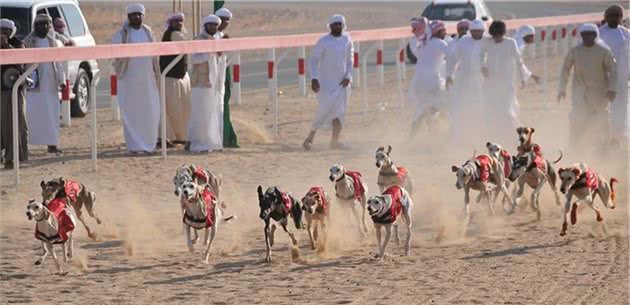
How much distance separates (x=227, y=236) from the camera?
13.5 m

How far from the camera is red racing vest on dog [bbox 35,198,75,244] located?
11289mm

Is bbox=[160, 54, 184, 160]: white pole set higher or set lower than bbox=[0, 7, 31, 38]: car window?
lower

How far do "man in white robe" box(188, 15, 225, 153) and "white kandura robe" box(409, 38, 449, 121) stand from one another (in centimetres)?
295

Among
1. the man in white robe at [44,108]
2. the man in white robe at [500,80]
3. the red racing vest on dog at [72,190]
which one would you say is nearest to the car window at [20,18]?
the man in white robe at [44,108]

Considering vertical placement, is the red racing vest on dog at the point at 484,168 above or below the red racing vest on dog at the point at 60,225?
above

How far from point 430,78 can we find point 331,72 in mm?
1582

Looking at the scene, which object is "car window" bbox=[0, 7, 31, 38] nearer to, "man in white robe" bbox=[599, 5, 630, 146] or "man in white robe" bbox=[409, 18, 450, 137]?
"man in white robe" bbox=[409, 18, 450, 137]

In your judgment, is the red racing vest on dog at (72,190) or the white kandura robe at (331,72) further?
the white kandura robe at (331,72)

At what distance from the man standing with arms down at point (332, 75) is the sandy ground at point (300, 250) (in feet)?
2.22

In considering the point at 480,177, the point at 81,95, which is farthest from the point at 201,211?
the point at 81,95

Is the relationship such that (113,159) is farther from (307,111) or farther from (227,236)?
(307,111)

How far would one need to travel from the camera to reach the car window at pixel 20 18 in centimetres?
2275

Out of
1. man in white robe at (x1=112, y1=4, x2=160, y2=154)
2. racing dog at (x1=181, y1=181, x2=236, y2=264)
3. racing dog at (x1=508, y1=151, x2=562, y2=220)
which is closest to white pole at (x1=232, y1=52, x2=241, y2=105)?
man in white robe at (x1=112, y1=4, x2=160, y2=154)

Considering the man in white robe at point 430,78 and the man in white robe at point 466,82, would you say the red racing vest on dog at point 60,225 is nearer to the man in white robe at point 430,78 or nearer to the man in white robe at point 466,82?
the man in white robe at point 466,82
